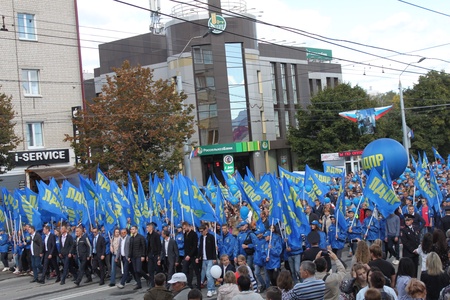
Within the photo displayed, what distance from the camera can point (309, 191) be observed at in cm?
2027

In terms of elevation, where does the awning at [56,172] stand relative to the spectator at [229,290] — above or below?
above

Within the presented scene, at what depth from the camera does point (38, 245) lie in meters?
18.3

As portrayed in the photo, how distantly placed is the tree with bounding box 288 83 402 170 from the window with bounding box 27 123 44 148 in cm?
2220

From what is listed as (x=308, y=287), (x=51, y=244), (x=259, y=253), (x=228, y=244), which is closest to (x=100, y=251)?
(x=51, y=244)

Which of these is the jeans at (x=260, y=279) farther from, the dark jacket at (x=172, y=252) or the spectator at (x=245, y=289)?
the spectator at (x=245, y=289)

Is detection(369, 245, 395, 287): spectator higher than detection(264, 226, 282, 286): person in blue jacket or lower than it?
higher

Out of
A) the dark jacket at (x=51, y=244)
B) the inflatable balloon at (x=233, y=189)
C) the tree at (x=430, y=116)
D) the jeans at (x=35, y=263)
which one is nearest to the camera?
the dark jacket at (x=51, y=244)

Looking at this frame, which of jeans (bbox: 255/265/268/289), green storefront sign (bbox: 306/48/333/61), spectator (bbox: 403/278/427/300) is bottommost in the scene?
jeans (bbox: 255/265/268/289)

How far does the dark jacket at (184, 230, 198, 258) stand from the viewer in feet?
48.8

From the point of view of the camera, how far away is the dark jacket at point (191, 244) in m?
14.9

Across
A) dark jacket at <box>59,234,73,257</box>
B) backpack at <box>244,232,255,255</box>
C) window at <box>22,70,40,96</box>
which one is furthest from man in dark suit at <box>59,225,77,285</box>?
window at <box>22,70,40,96</box>

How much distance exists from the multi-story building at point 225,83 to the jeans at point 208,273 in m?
31.5

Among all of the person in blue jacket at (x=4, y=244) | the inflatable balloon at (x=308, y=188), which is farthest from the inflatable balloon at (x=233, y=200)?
the person in blue jacket at (x=4, y=244)

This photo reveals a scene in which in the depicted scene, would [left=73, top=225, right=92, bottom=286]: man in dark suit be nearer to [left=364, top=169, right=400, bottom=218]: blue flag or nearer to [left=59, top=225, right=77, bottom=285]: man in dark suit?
[left=59, top=225, right=77, bottom=285]: man in dark suit
